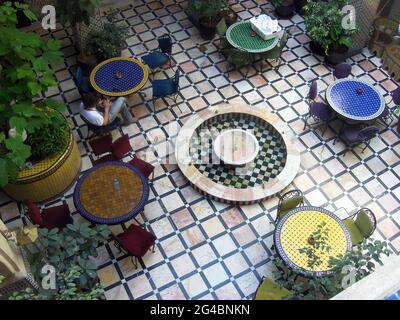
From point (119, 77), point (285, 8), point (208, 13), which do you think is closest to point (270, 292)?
point (119, 77)

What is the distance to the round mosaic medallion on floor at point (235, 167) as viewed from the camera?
25.3 feet

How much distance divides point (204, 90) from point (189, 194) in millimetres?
2436

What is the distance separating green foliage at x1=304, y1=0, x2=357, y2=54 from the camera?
30.0 feet

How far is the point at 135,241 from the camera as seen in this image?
6805 mm

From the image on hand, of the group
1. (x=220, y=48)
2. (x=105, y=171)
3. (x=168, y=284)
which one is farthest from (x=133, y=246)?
(x=220, y=48)

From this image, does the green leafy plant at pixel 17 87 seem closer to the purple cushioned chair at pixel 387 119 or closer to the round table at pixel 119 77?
the round table at pixel 119 77

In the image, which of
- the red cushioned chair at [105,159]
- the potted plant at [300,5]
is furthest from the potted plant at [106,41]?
the potted plant at [300,5]

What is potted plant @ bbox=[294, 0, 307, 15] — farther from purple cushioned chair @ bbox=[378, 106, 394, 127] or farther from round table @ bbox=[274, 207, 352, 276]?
round table @ bbox=[274, 207, 352, 276]

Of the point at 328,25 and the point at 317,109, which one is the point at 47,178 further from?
the point at 328,25

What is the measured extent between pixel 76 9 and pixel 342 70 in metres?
4.97

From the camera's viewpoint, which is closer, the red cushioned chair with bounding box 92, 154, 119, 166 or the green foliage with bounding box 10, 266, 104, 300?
the green foliage with bounding box 10, 266, 104, 300

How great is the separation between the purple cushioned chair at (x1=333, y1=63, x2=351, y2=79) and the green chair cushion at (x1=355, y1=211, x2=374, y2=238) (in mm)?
3197

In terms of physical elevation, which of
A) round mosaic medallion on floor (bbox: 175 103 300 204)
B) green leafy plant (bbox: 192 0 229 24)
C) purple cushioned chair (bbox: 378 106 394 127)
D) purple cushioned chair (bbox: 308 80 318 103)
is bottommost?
round mosaic medallion on floor (bbox: 175 103 300 204)

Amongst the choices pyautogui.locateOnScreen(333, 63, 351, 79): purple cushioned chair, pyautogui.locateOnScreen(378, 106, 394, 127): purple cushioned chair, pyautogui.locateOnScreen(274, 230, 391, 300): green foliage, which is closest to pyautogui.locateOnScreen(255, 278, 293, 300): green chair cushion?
pyautogui.locateOnScreen(274, 230, 391, 300): green foliage
